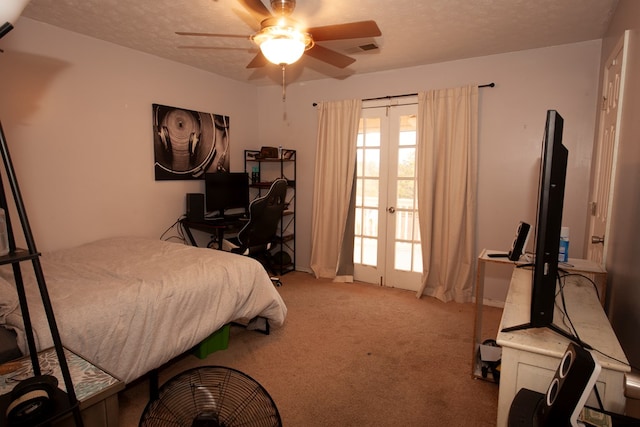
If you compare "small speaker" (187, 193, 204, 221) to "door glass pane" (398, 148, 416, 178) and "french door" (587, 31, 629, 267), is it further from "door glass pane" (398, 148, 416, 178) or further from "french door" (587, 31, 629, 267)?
"french door" (587, 31, 629, 267)

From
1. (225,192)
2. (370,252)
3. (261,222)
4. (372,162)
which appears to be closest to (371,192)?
(372,162)

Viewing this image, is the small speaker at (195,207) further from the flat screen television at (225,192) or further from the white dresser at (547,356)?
the white dresser at (547,356)

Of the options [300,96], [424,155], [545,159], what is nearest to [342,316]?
[424,155]

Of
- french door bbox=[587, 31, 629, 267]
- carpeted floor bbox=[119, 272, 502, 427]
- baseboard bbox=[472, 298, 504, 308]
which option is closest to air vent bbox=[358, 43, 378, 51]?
french door bbox=[587, 31, 629, 267]

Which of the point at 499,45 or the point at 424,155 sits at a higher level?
the point at 499,45

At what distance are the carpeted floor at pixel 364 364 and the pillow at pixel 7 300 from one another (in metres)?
0.80

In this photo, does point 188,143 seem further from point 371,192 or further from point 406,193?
point 406,193

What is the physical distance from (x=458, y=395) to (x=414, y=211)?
6.80 feet

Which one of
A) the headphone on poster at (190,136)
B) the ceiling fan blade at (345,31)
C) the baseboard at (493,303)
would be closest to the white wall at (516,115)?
the baseboard at (493,303)

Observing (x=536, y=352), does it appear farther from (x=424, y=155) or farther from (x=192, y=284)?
(x=424, y=155)

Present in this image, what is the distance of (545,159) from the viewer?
1.23 m

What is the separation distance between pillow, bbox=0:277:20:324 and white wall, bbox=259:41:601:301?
354 centimetres

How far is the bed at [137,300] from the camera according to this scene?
1.64 m

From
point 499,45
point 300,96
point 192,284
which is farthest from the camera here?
point 300,96
